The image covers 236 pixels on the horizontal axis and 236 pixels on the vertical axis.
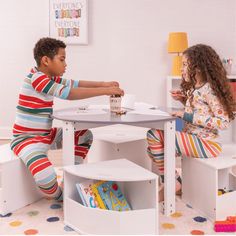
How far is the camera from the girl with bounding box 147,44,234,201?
207cm

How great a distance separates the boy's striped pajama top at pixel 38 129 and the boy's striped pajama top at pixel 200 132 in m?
0.46

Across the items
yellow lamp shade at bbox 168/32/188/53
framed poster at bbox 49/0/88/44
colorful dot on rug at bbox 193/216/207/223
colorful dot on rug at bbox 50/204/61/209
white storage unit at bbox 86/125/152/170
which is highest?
framed poster at bbox 49/0/88/44

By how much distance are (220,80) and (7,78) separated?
108 inches

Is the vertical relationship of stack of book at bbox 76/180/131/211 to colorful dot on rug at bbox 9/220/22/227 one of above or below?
above

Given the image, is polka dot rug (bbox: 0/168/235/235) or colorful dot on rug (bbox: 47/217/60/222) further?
colorful dot on rug (bbox: 47/217/60/222)

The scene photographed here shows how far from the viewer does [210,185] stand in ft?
6.35

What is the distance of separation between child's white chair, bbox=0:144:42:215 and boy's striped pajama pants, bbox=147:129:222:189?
68 cm

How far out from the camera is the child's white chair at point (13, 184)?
79.6 inches

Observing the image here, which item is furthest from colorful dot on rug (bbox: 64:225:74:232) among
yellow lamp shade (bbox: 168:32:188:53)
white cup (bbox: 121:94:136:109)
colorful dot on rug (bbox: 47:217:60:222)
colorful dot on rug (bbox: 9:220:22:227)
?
yellow lamp shade (bbox: 168:32:188:53)

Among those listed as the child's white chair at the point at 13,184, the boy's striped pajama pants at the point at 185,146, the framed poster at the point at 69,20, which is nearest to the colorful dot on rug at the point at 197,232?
the boy's striped pajama pants at the point at 185,146

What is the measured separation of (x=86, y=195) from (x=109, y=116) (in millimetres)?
427

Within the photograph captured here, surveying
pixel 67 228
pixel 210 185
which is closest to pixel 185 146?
pixel 210 185

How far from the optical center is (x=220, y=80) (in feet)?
7.02

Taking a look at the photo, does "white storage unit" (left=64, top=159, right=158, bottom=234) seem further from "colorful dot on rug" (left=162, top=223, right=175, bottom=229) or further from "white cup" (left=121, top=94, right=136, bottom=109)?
"white cup" (left=121, top=94, right=136, bottom=109)
